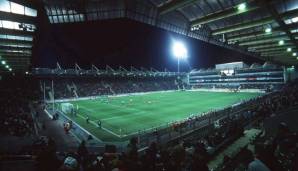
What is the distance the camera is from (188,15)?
9938mm

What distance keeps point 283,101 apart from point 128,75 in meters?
71.5

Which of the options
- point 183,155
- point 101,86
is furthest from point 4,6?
point 101,86

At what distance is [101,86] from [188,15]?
226 ft

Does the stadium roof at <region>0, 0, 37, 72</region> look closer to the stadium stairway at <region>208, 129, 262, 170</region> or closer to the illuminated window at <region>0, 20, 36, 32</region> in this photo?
the illuminated window at <region>0, 20, 36, 32</region>

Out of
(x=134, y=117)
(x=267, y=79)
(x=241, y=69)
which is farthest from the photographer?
(x=241, y=69)

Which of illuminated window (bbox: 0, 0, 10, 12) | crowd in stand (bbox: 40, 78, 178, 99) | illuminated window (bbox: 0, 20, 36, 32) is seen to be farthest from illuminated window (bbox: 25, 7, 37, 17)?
crowd in stand (bbox: 40, 78, 178, 99)

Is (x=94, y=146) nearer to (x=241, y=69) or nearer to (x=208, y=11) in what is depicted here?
(x=208, y=11)

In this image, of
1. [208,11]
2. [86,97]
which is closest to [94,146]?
[208,11]

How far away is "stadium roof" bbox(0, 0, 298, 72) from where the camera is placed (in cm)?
812

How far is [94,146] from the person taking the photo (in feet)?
52.7

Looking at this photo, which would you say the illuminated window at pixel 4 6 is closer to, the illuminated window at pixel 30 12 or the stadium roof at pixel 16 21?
the stadium roof at pixel 16 21

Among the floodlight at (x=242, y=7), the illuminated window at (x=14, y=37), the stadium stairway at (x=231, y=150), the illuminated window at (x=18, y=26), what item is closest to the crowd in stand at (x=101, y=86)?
the illuminated window at (x=14, y=37)

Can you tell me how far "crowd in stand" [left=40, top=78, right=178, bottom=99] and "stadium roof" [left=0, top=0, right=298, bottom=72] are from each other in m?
53.7

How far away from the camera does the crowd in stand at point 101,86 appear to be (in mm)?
65781
